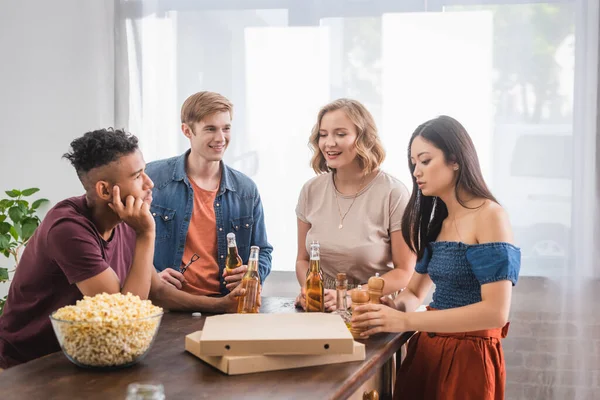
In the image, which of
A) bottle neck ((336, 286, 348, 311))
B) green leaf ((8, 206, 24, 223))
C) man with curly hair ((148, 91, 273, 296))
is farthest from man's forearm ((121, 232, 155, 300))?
green leaf ((8, 206, 24, 223))

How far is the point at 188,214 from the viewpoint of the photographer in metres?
2.76

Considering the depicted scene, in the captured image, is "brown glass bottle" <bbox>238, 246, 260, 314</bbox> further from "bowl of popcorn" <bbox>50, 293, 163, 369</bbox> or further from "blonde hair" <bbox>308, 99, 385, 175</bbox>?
"blonde hair" <bbox>308, 99, 385, 175</bbox>

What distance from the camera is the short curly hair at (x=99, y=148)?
2.00 m

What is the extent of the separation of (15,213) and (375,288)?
2482mm

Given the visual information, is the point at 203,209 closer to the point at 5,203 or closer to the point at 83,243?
the point at 83,243

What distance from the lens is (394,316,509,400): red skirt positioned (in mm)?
1963

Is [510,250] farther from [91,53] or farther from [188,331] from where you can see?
[91,53]

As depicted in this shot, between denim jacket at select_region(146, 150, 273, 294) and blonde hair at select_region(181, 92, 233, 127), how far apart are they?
0.58ft

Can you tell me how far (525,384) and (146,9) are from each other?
116 inches

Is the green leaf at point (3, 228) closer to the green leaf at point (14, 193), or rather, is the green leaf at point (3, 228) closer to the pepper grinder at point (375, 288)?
the green leaf at point (14, 193)

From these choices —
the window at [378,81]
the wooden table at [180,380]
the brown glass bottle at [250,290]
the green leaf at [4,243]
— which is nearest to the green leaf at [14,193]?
the green leaf at [4,243]

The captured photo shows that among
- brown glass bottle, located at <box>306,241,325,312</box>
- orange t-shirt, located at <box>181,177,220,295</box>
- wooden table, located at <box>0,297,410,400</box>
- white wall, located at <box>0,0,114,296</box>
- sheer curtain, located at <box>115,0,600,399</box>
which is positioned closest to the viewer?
wooden table, located at <box>0,297,410,400</box>

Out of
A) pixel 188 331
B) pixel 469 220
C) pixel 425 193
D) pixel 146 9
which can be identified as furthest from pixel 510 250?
pixel 146 9

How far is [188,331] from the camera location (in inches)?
78.2
